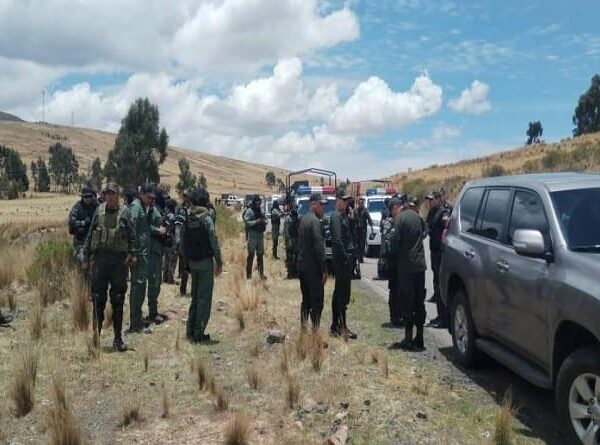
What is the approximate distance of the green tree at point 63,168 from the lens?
10669 centimetres

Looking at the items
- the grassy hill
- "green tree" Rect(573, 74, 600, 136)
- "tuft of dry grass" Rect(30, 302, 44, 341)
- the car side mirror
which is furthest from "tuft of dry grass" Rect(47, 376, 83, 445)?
the grassy hill

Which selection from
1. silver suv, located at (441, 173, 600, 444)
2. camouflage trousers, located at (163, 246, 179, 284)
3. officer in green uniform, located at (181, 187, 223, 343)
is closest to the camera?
silver suv, located at (441, 173, 600, 444)

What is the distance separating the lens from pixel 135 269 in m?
8.62

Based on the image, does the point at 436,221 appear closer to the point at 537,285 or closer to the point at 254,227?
the point at 537,285

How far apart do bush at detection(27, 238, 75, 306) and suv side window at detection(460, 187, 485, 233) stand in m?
6.63

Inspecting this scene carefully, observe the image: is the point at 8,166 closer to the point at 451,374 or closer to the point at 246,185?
the point at 246,185

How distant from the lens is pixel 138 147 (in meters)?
73.9

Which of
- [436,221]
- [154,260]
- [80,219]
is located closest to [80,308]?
[154,260]

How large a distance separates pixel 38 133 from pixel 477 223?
167 m

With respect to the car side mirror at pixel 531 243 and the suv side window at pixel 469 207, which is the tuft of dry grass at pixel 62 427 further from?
the suv side window at pixel 469 207

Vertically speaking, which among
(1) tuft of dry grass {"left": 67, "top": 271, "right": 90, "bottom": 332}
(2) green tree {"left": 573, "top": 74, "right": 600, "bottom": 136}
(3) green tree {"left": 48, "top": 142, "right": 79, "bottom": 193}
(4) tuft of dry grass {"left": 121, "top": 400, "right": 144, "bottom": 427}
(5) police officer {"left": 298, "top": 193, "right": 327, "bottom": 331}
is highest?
(2) green tree {"left": 573, "top": 74, "right": 600, "bottom": 136}

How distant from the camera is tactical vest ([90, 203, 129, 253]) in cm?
763

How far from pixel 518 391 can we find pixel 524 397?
0.20 meters

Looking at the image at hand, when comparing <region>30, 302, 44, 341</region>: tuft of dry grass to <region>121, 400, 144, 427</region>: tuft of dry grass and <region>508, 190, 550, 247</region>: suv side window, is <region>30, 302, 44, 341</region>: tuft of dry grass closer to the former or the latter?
<region>121, 400, 144, 427</region>: tuft of dry grass
